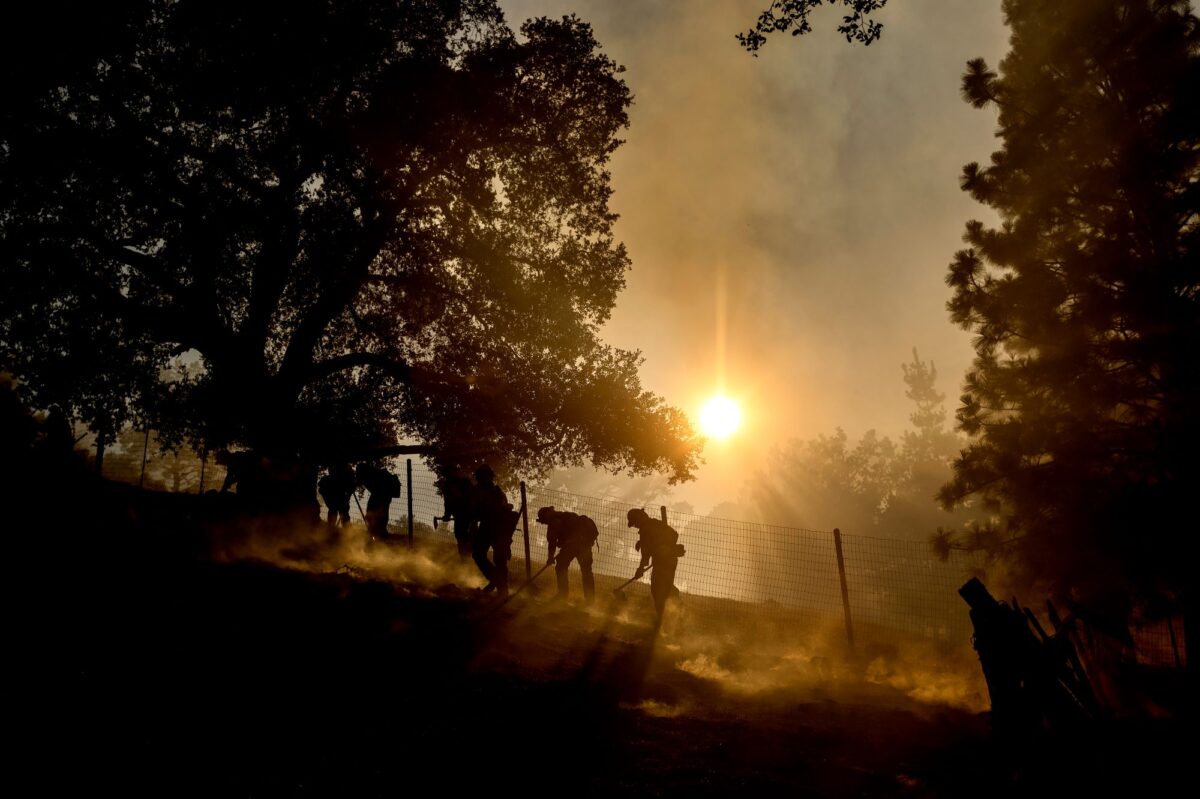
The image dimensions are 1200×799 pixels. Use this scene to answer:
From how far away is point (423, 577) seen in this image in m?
12.1

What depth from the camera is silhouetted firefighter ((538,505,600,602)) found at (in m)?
11.8

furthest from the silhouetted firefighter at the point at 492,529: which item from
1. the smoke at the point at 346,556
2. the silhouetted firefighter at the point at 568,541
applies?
the silhouetted firefighter at the point at 568,541

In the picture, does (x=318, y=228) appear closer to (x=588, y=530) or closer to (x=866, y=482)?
(x=588, y=530)

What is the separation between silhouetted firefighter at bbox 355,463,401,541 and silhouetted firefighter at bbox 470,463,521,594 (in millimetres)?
4125

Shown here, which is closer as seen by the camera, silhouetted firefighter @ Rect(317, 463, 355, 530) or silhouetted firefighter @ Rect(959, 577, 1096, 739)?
silhouetted firefighter @ Rect(959, 577, 1096, 739)

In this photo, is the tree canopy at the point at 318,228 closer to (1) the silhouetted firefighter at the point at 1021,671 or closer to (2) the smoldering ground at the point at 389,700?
(2) the smoldering ground at the point at 389,700

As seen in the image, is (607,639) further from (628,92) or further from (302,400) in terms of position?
(628,92)

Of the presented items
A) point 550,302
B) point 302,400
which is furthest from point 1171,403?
point 302,400

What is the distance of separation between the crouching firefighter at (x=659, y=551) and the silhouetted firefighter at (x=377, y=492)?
6.29 m

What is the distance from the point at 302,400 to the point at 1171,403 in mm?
17196

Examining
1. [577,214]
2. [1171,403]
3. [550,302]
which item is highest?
[577,214]

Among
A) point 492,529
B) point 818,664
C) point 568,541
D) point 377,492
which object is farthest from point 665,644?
point 377,492

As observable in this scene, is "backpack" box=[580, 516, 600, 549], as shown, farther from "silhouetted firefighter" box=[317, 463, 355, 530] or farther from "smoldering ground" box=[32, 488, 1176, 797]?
"silhouetted firefighter" box=[317, 463, 355, 530]

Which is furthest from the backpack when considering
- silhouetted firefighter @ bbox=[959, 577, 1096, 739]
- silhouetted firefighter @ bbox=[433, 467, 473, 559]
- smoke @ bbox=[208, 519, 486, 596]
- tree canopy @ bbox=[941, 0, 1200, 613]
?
silhouetted firefighter @ bbox=[959, 577, 1096, 739]
